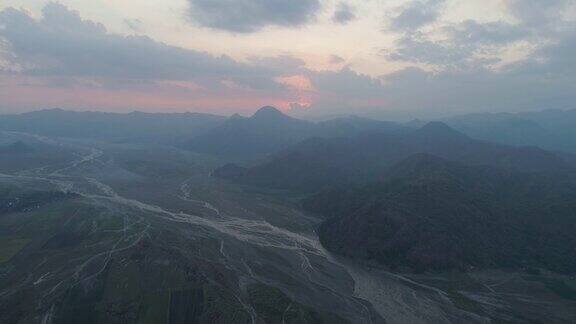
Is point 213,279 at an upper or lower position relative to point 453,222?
lower

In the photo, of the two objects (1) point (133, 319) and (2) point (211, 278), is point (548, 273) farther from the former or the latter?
(1) point (133, 319)

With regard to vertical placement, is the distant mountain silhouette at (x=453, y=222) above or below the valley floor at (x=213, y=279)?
above

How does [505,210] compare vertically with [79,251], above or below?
above

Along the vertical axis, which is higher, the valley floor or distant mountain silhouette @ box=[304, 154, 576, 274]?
distant mountain silhouette @ box=[304, 154, 576, 274]

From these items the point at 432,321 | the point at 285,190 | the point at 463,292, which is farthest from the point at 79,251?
the point at 285,190

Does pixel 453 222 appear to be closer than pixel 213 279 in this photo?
No

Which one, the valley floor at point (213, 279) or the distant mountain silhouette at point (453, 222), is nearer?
the valley floor at point (213, 279)

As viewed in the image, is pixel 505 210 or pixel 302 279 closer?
pixel 302 279

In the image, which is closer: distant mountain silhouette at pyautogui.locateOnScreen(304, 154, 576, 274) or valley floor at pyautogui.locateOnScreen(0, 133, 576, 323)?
valley floor at pyautogui.locateOnScreen(0, 133, 576, 323)
